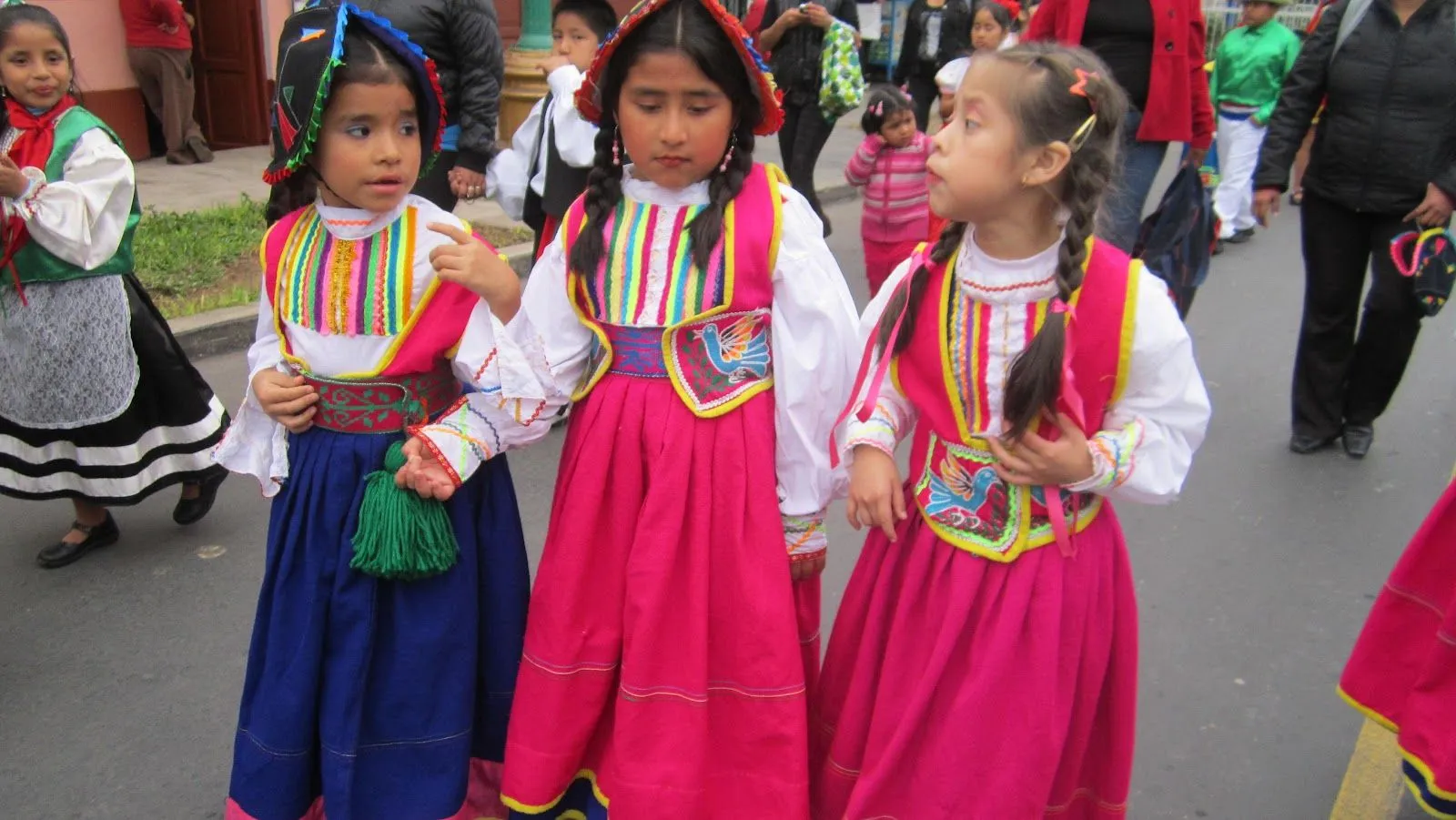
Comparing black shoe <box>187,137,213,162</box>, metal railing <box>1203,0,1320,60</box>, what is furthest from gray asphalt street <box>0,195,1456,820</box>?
metal railing <box>1203,0,1320,60</box>

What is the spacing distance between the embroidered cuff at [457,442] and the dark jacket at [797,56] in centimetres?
564

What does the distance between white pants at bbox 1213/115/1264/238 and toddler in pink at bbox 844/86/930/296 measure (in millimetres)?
4069

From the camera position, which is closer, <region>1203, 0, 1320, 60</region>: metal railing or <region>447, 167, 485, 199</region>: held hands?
<region>447, 167, 485, 199</region>: held hands

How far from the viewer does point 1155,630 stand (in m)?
3.84

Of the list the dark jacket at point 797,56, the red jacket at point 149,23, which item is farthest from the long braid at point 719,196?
the red jacket at point 149,23

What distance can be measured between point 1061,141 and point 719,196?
658 millimetres

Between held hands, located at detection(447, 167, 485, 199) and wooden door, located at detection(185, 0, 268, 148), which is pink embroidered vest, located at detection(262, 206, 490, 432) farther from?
wooden door, located at detection(185, 0, 268, 148)

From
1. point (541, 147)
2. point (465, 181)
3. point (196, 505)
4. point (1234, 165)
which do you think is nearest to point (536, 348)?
point (196, 505)

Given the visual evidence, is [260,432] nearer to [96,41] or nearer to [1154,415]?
[1154,415]

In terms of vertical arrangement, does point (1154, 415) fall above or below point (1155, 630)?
above

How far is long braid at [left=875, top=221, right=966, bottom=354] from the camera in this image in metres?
2.31

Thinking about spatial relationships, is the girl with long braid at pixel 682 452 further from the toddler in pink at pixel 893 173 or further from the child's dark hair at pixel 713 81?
the toddler in pink at pixel 893 173

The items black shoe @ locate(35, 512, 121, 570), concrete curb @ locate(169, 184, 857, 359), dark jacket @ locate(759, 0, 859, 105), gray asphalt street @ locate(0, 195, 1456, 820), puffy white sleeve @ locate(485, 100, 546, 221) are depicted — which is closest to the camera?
gray asphalt street @ locate(0, 195, 1456, 820)

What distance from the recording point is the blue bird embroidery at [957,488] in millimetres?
2264
